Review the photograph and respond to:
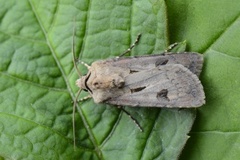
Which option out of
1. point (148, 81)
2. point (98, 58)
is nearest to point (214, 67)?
point (148, 81)

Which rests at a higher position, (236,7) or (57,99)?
(236,7)

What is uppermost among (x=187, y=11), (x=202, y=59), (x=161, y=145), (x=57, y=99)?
(x=187, y=11)

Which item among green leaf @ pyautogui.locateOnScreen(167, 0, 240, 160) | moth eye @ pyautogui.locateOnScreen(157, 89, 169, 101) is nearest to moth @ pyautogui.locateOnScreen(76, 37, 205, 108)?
moth eye @ pyautogui.locateOnScreen(157, 89, 169, 101)

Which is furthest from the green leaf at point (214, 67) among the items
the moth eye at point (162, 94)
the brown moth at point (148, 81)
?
the moth eye at point (162, 94)

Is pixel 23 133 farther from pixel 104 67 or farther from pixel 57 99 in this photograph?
pixel 104 67

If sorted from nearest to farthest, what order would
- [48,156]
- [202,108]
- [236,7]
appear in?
[48,156]
[236,7]
[202,108]

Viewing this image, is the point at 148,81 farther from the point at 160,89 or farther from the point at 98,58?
the point at 98,58

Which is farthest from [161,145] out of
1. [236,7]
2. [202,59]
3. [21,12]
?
[21,12]
